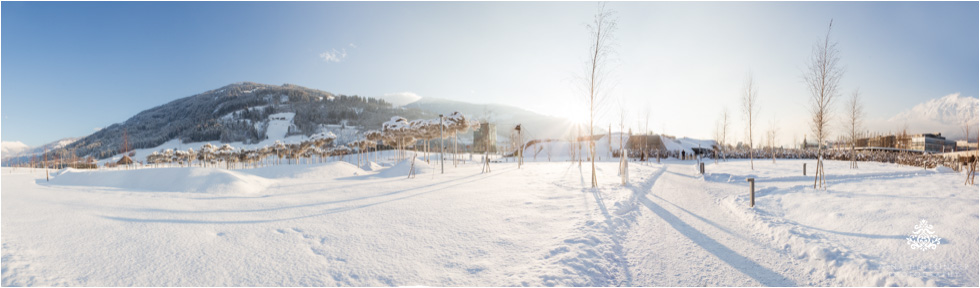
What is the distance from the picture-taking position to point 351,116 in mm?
144500

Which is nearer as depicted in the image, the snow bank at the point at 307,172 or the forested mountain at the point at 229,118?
the snow bank at the point at 307,172

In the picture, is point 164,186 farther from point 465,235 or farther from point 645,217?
point 645,217

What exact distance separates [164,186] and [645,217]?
14.9 meters

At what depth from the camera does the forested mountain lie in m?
122

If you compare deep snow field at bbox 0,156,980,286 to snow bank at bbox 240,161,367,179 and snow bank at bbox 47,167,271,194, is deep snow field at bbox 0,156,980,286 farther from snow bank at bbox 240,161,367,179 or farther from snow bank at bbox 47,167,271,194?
snow bank at bbox 240,161,367,179

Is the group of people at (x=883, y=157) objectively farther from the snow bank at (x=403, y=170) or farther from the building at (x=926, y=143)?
the snow bank at (x=403, y=170)

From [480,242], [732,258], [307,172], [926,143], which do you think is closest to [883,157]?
[926,143]

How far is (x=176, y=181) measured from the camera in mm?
11891

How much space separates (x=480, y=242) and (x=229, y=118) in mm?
166559

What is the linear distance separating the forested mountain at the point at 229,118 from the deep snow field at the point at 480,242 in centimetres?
12793

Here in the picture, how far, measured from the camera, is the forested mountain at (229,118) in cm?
12181

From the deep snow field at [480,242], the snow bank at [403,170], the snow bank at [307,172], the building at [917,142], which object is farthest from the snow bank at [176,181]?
the building at [917,142]

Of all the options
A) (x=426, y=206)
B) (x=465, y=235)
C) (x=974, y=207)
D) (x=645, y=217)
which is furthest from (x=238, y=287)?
(x=974, y=207)

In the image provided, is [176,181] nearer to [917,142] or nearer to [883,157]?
[883,157]
